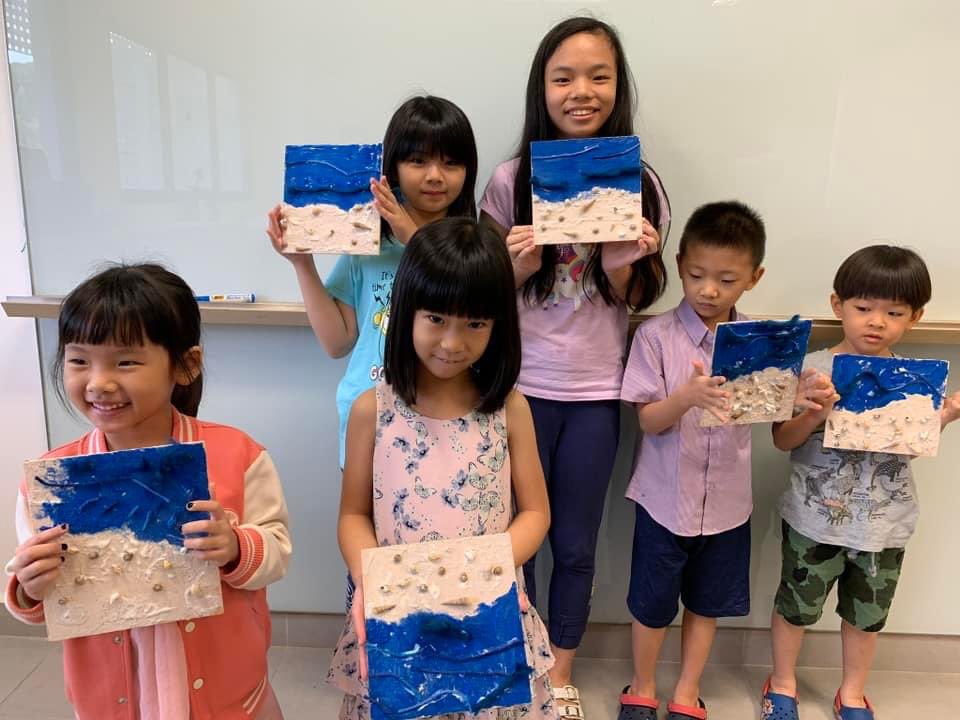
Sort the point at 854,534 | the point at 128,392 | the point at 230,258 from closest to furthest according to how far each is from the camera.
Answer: the point at 128,392 → the point at 854,534 → the point at 230,258

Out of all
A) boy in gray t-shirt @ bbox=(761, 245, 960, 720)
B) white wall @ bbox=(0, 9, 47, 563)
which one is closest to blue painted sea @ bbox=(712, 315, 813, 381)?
boy in gray t-shirt @ bbox=(761, 245, 960, 720)

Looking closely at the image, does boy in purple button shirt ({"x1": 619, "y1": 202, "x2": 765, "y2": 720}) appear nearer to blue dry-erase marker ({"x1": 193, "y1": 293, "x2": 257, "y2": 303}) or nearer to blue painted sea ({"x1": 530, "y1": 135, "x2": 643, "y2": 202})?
blue painted sea ({"x1": 530, "y1": 135, "x2": 643, "y2": 202})

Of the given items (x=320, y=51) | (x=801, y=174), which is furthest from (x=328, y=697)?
(x=801, y=174)

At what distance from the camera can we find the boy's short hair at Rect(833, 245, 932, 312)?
146cm

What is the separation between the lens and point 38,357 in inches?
73.2

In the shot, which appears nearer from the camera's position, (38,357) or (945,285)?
(945,285)

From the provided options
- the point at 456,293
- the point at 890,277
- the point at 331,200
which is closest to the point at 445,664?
the point at 456,293

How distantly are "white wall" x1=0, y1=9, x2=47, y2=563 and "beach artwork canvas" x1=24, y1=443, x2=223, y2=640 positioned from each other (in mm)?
1164

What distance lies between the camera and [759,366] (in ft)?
4.53

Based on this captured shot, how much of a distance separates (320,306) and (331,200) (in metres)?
0.23

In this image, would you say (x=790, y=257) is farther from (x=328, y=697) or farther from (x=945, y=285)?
(x=328, y=697)

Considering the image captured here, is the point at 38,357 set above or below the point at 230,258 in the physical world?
below

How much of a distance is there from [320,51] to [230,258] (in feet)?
1.86

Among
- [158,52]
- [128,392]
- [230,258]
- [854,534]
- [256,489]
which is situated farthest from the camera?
[230,258]
